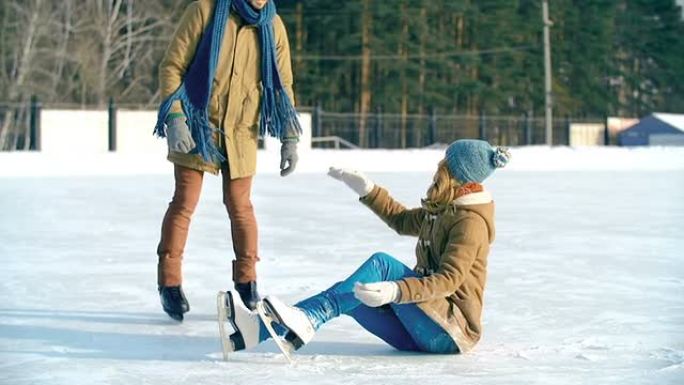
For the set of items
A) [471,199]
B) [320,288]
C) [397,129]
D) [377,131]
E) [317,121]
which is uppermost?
[397,129]

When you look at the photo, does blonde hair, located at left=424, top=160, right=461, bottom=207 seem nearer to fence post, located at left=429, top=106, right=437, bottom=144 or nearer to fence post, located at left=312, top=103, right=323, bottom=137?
fence post, located at left=312, top=103, right=323, bottom=137

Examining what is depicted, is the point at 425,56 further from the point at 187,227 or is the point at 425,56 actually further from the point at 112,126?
the point at 187,227

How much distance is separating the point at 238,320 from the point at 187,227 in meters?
0.97

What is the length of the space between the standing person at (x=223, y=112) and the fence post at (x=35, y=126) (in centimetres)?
1540

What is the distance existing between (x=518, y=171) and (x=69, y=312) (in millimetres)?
12769

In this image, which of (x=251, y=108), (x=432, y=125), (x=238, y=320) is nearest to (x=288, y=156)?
(x=251, y=108)

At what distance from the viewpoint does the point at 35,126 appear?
18.8m

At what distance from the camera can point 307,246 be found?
618cm

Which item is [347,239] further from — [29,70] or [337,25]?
[337,25]

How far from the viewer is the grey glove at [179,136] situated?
3762 mm

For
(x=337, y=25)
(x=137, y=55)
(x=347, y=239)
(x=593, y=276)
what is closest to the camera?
(x=593, y=276)

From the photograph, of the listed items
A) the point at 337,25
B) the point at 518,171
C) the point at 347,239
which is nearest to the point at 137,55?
the point at 337,25

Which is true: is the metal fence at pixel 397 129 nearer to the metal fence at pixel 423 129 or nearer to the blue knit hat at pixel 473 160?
the metal fence at pixel 423 129

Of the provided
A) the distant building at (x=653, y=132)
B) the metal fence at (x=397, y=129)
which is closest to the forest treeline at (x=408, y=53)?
the metal fence at (x=397, y=129)
